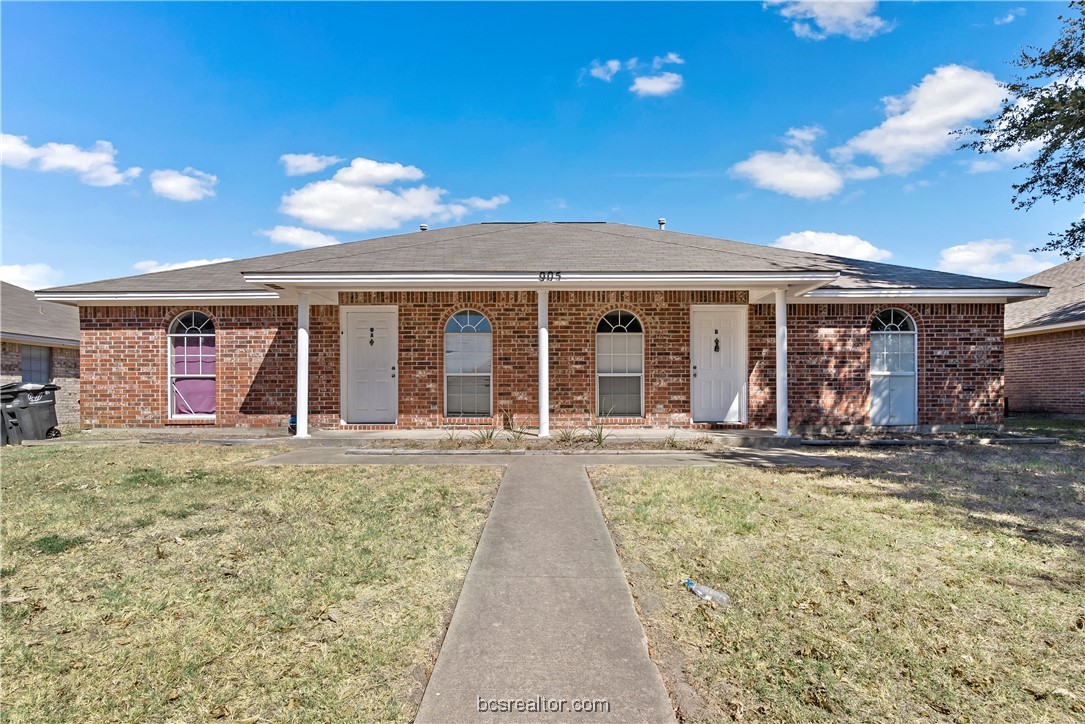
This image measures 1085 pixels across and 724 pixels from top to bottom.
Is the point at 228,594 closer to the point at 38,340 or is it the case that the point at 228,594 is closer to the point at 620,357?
the point at 620,357

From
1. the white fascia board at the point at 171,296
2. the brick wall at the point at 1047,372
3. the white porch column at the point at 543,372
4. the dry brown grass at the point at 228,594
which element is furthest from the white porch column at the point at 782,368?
the brick wall at the point at 1047,372

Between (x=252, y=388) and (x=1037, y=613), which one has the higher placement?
(x=252, y=388)

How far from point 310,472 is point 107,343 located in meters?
7.47

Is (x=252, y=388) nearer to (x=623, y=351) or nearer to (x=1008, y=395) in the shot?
(x=623, y=351)

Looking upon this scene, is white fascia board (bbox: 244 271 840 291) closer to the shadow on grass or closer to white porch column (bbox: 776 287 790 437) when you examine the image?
white porch column (bbox: 776 287 790 437)

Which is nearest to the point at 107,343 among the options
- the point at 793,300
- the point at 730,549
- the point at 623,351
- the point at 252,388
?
the point at 252,388

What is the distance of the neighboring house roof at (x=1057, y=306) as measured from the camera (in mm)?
13884

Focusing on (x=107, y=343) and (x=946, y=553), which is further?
(x=107, y=343)

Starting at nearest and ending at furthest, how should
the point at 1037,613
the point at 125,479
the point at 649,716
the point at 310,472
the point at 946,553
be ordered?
the point at 649,716 → the point at 1037,613 → the point at 946,553 → the point at 125,479 → the point at 310,472

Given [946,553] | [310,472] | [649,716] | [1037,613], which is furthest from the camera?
[310,472]

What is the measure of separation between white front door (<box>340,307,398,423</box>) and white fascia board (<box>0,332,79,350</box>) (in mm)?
10830

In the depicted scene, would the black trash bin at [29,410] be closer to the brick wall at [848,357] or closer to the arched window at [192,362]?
the arched window at [192,362]

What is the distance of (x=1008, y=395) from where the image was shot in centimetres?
1631

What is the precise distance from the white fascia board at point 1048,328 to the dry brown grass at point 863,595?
419 inches
